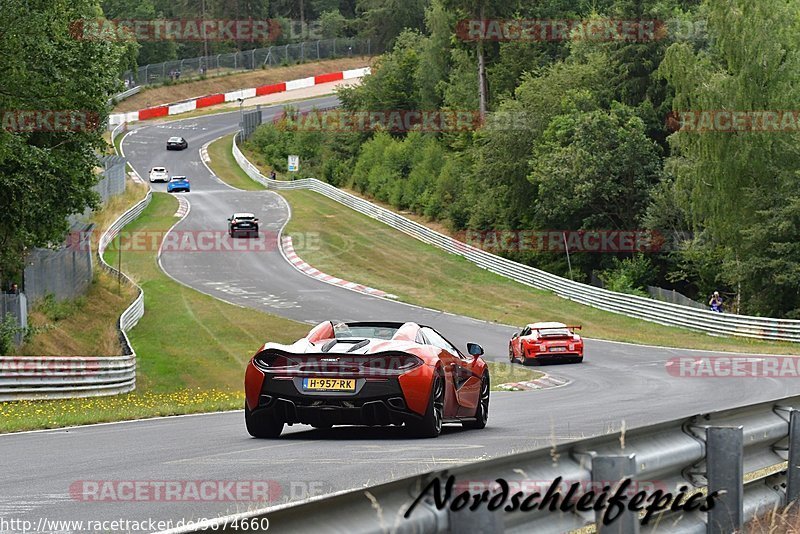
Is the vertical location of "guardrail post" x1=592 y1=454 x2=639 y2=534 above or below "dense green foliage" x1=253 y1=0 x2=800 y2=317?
above

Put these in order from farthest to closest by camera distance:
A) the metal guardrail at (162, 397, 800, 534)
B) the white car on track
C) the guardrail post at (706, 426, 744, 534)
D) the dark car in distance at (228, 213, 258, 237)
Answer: the white car on track < the dark car in distance at (228, 213, 258, 237) < the guardrail post at (706, 426, 744, 534) < the metal guardrail at (162, 397, 800, 534)

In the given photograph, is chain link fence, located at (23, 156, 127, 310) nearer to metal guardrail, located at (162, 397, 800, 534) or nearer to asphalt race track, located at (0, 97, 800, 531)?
asphalt race track, located at (0, 97, 800, 531)

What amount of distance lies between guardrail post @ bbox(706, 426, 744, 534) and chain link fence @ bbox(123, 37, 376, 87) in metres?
119

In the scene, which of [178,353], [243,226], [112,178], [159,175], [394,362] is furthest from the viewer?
[159,175]

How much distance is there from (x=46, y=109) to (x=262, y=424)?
62.3 ft

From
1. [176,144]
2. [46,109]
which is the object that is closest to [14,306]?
[46,109]

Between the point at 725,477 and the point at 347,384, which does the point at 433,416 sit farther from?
the point at 725,477

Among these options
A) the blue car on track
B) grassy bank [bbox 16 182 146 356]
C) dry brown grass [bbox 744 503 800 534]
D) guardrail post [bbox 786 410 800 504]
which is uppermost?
guardrail post [bbox 786 410 800 504]

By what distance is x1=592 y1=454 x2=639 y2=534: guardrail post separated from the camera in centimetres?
501

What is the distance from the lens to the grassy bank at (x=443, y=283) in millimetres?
43344

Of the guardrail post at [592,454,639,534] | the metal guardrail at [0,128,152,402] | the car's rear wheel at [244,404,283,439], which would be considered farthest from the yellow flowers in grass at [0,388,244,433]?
the guardrail post at [592,454,639,534]

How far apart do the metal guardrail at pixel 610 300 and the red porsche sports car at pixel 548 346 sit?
11213mm

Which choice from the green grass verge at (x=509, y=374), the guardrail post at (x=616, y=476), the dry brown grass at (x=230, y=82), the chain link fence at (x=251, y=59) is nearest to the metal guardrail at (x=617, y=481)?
the guardrail post at (x=616, y=476)

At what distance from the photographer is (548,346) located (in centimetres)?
3297
